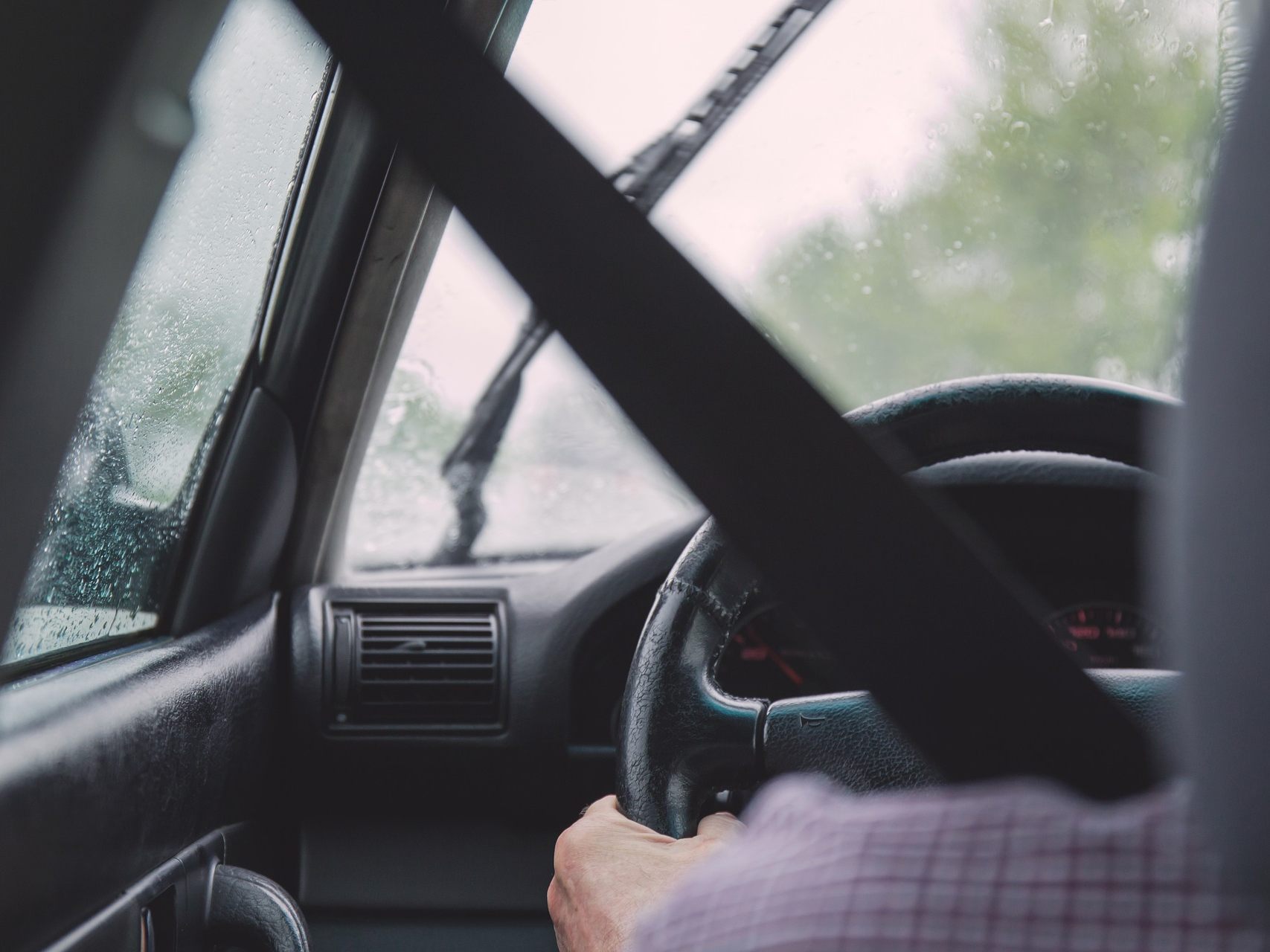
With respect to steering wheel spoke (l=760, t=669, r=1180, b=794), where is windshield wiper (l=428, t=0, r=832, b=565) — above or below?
above

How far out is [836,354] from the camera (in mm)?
2924

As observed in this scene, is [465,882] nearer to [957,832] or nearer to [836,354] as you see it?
[836,354]

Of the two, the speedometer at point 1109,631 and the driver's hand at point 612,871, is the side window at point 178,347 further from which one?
the speedometer at point 1109,631

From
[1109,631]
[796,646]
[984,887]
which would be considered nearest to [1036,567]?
[1109,631]

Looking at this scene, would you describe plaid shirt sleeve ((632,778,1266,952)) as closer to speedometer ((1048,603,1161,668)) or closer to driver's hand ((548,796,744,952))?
driver's hand ((548,796,744,952))

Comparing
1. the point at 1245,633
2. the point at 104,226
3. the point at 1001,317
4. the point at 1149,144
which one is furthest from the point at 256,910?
the point at 1001,317

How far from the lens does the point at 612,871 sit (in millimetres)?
1173

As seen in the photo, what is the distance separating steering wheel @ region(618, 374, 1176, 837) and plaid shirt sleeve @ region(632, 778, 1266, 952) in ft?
2.67

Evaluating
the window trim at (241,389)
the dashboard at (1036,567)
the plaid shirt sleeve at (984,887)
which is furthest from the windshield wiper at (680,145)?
the plaid shirt sleeve at (984,887)

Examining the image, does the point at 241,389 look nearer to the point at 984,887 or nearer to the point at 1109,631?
the point at 984,887

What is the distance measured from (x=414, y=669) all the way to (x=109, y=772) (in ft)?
4.38

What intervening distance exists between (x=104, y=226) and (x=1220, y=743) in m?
0.87

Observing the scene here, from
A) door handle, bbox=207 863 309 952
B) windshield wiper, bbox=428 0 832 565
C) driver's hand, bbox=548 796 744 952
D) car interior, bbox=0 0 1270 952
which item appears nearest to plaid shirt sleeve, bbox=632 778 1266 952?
car interior, bbox=0 0 1270 952

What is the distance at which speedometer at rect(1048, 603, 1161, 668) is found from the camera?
2.50 metres
